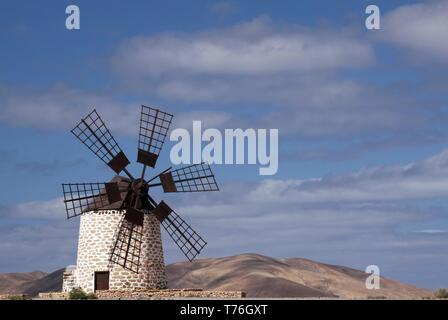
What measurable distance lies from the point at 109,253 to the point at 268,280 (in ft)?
126

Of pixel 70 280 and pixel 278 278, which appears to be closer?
pixel 70 280

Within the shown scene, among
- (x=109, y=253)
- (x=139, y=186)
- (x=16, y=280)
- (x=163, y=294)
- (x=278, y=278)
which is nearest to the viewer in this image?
(x=163, y=294)

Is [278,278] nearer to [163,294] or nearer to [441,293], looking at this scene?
[441,293]

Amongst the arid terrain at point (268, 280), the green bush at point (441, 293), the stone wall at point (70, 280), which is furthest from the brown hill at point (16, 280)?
the green bush at point (441, 293)

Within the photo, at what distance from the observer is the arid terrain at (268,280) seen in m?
69.5

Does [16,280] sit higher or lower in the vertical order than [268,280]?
lower

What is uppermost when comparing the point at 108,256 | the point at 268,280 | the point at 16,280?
the point at 108,256

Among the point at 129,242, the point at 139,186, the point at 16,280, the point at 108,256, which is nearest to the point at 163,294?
the point at 129,242

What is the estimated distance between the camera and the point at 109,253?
34.2 meters

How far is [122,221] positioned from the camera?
112ft

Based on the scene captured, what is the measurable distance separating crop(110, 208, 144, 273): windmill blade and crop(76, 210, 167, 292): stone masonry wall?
0.24 metres
